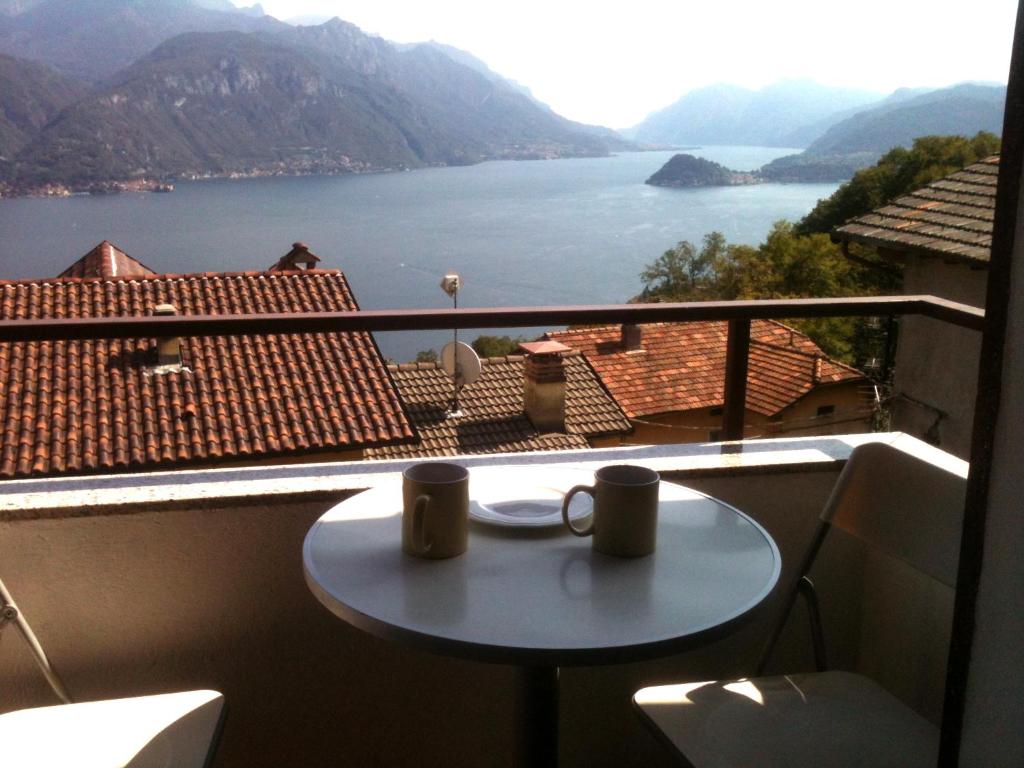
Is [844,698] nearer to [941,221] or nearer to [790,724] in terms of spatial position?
[790,724]

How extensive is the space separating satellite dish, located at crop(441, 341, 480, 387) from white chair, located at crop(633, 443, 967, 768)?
35.3 feet

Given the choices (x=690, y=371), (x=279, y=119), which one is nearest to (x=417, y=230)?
(x=279, y=119)

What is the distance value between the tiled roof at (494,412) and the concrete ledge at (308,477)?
11.7 meters

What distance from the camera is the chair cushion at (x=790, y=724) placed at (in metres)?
1.49

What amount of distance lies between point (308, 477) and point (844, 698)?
118 cm

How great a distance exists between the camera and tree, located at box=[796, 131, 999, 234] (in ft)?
97.2

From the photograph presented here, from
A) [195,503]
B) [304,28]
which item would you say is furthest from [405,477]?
[304,28]

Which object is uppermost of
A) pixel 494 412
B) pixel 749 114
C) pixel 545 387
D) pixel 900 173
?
pixel 749 114

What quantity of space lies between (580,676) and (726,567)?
913mm

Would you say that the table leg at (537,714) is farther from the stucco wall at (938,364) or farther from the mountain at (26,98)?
the mountain at (26,98)

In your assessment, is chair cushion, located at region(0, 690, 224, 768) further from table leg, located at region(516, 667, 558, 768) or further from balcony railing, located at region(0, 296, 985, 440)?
balcony railing, located at region(0, 296, 985, 440)

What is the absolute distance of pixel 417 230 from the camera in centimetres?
8906

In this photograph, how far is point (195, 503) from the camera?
6.19 ft

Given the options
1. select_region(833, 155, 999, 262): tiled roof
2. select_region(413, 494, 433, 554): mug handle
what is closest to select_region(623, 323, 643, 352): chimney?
select_region(833, 155, 999, 262): tiled roof
